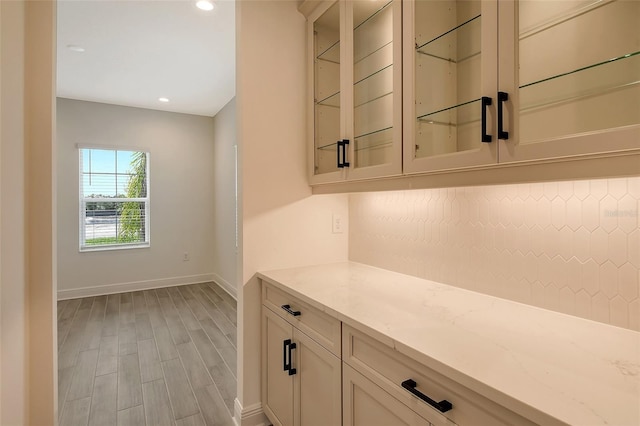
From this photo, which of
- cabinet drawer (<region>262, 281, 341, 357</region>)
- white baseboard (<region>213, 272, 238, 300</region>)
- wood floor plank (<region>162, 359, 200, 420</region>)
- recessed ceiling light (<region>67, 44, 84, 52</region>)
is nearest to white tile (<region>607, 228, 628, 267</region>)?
cabinet drawer (<region>262, 281, 341, 357</region>)

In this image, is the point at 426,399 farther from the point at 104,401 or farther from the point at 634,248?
the point at 104,401

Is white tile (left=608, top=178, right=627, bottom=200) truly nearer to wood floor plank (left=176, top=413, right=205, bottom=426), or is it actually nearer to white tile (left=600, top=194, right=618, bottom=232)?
white tile (left=600, top=194, right=618, bottom=232)

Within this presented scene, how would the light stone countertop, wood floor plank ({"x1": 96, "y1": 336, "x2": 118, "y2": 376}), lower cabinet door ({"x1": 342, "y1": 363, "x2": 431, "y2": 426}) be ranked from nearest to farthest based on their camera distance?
the light stone countertop → lower cabinet door ({"x1": 342, "y1": 363, "x2": 431, "y2": 426}) → wood floor plank ({"x1": 96, "y1": 336, "x2": 118, "y2": 376})

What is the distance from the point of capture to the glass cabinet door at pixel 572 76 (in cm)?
87

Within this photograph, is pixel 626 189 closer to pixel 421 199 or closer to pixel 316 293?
pixel 421 199

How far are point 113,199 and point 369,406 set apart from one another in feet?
16.9

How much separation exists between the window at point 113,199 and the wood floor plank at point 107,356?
216 centimetres

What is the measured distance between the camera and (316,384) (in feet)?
4.79

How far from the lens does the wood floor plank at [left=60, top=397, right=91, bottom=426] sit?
6.75 ft

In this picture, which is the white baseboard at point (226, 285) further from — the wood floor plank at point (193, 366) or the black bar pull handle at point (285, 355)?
the black bar pull handle at point (285, 355)

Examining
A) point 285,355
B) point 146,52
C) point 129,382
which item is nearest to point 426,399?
point 285,355

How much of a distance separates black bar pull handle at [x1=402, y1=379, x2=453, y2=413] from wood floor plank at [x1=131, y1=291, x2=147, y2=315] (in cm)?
399

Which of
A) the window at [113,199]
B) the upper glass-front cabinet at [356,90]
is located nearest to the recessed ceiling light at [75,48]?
the window at [113,199]

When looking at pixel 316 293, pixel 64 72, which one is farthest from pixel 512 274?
pixel 64 72
